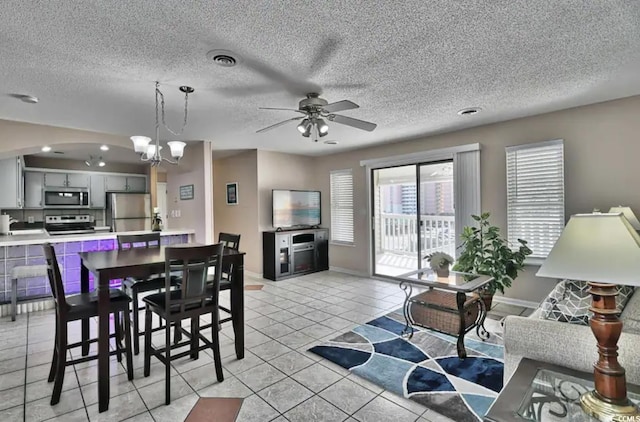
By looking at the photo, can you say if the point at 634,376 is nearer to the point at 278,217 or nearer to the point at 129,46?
the point at 129,46

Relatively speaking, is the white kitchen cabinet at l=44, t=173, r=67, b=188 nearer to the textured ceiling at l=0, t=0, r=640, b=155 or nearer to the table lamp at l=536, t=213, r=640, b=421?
the textured ceiling at l=0, t=0, r=640, b=155

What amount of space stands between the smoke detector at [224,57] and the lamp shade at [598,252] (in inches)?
85.1

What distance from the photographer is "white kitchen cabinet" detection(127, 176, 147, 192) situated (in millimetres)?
7402

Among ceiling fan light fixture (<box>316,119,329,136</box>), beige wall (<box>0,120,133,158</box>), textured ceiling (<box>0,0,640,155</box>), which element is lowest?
ceiling fan light fixture (<box>316,119,329,136</box>)

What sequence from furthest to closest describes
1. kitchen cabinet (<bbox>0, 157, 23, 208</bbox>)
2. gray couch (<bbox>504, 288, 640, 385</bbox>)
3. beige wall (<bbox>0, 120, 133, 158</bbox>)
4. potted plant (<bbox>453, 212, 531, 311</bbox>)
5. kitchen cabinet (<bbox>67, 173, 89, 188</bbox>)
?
1. kitchen cabinet (<bbox>67, 173, 89, 188</bbox>)
2. kitchen cabinet (<bbox>0, 157, 23, 208</bbox>)
3. beige wall (<bbox>0, 120, 133, 158</bbox>)
4. potted plant (<bbox>453, 212, 531, 311</bbox>)
5. gray couch (<bbox>504, 288, 640, 385</bbox>)

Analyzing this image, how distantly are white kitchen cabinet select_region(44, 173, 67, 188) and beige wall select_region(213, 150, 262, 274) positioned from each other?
3145 mm

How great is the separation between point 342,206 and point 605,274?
17.0 ft

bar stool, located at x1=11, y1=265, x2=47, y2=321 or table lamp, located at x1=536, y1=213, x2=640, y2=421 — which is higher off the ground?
table lamp, located at x1=536, y1=213, x2=640, y2=421

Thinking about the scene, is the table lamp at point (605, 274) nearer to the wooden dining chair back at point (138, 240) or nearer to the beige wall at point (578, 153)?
the beige wall at point (578, 153)

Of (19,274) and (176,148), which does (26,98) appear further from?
(19,274)

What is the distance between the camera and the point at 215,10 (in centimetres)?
171

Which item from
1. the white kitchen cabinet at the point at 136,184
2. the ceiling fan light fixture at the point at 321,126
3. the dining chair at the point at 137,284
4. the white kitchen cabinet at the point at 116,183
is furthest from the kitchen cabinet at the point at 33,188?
the ceiling fan light fixture at the point at 321,126

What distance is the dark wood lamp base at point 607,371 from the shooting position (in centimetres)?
104

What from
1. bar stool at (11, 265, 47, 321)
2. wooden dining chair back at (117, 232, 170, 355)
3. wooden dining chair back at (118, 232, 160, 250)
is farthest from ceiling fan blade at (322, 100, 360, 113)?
bar stool at (11, 265, 47, 321)
